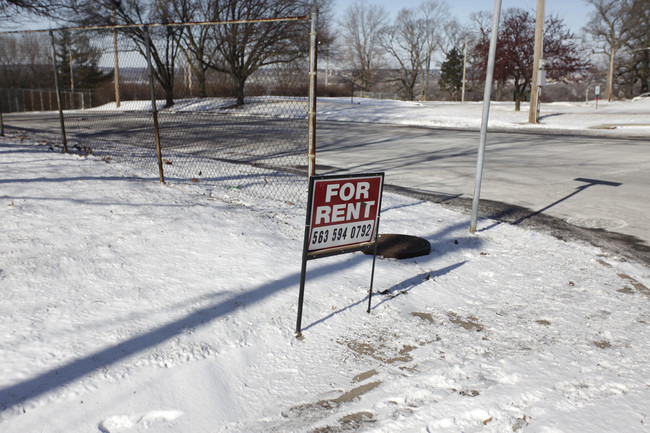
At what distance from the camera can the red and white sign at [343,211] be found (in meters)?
3.38

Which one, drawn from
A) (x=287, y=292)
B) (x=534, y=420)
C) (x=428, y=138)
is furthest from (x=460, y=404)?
(x=428, y=138)

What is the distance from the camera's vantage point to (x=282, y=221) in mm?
5918

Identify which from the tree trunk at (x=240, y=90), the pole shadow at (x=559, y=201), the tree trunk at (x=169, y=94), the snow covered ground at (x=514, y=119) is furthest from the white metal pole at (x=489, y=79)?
the snow covered ground at (x=514, y=119)

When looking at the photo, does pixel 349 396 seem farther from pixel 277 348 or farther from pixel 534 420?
pixel 534 420

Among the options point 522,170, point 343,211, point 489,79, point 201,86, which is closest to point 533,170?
point 522,170

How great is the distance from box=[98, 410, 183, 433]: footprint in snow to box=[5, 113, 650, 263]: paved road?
18.0 feet

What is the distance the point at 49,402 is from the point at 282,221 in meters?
3.55

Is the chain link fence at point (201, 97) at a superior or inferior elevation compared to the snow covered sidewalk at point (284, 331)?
superior

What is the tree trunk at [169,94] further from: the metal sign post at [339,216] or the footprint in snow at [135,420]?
A: the footprint in snow at [135,420]

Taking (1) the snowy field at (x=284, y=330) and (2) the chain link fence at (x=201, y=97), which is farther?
(2) the chain link fence at (x=201, y=97)

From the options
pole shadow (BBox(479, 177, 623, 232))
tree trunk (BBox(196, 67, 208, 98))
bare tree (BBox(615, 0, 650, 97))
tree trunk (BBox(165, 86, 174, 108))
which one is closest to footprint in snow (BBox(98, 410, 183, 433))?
pole shadow (BBox(479, 177, 623, 232))

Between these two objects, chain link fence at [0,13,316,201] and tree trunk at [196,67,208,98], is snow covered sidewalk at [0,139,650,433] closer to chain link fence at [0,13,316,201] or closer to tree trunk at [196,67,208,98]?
chain link fence at [0,13,316,201]

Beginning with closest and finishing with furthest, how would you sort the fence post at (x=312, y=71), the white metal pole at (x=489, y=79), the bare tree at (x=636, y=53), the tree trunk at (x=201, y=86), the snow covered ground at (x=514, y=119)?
the fence post at (x=312, y=71) → the white metal pole at (x=489, y=79) → the tree trunk at (x=201, y=86) → the snow covered ground at (x=514, y=119) → the bare tree at (x=636, y=53)

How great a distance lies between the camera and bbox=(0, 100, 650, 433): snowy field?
271cm
